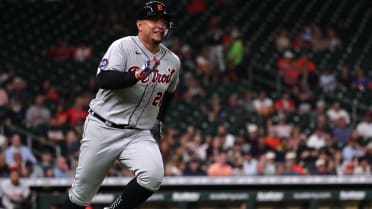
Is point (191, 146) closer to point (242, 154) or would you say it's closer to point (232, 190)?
point (242, 154)

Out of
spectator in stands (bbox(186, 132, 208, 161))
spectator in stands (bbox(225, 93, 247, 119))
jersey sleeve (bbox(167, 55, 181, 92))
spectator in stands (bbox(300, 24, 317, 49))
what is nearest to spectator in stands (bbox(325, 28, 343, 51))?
spectator in stands (bbox(300, 24, 317, 49))

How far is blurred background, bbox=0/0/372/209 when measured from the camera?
38.4ft

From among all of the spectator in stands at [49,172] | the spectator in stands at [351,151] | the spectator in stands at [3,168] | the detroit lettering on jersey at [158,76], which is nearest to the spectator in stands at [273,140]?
the spectator in stands at [351,151]

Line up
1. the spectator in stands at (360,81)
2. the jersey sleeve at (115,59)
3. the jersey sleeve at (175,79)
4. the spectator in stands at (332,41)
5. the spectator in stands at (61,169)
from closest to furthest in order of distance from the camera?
the jersey sleeve at (115,59) < the jersey sleeve at (175,79) < the spectator in stands at (61,169) < the spectator in stands at (360,81) < the spectator in stands at (332,41)

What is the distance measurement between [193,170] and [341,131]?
3.63 meters

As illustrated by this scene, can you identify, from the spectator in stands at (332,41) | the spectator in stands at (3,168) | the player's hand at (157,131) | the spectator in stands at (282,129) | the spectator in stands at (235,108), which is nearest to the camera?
the player's hand at (157,131)

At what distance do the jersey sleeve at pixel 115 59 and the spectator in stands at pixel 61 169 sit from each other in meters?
5.74

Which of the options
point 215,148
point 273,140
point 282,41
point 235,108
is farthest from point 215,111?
point 282,41

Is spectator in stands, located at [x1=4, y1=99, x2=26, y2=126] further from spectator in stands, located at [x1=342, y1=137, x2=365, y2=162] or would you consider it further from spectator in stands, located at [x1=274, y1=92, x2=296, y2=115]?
spectator in stands, located at [x1=342, y1=137, x2=365, y2=162]

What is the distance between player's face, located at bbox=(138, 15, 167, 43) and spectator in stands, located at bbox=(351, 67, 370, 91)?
11.1 metres

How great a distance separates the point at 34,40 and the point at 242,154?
541cm

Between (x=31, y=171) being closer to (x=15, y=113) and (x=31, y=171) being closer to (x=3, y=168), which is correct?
(x=3, y=168)

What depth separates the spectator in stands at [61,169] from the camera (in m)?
11.1

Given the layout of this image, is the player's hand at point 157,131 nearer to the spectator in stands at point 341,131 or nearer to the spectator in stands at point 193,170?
the spectator in stands at point 193,170
